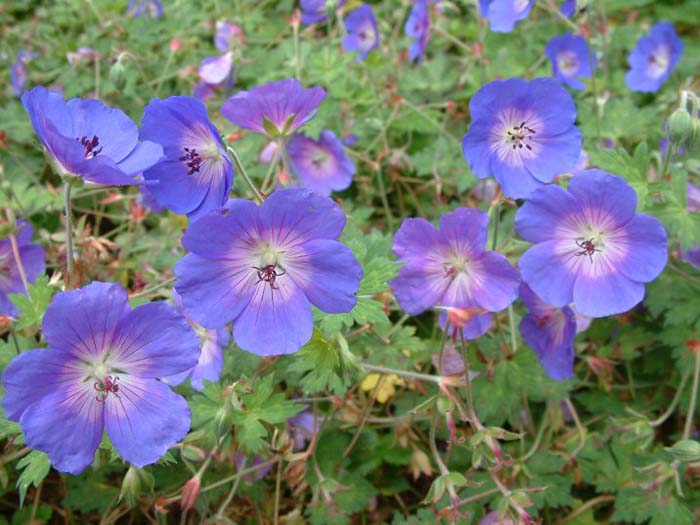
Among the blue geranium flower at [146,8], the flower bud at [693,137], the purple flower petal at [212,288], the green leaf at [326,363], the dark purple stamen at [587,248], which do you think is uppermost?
the blue geranium flower at [146,8]

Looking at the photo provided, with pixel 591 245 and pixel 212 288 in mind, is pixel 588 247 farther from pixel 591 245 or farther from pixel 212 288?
pixel 212 288

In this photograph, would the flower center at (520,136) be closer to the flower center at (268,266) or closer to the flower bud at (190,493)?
the flower center at (268,266)

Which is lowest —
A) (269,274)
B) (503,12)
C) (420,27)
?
(269,274)

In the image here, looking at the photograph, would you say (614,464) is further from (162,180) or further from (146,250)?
(146,250)

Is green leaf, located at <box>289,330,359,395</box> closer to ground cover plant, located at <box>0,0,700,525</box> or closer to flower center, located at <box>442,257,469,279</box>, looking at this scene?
ground cover plant, located at <box>0,0,700,525</box>

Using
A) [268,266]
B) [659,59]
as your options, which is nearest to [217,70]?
[268,266]

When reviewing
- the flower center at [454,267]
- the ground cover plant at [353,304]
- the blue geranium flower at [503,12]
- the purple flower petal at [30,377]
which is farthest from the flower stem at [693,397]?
the purple flower petal at [30,377]
